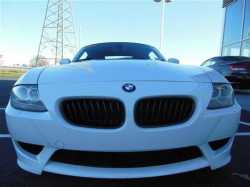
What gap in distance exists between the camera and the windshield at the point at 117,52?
3.17 metres

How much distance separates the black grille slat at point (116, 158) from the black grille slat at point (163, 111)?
0.20m

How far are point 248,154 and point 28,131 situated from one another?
7.14ft

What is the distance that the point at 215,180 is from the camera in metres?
1.80

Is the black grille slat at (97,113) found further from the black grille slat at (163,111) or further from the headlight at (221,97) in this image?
the headlight at (221,97)

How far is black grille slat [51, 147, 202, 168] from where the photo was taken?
1503 mm

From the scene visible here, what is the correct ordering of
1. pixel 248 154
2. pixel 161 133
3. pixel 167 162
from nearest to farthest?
pixel 161 133 < pixel 167 162 < pixel 248 154

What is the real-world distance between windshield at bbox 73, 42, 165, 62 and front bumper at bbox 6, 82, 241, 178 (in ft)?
5.47

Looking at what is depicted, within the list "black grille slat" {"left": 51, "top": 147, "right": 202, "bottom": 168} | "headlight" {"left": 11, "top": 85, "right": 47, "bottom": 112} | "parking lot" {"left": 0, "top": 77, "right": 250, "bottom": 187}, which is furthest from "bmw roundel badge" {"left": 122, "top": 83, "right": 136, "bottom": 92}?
"parking lot" {"left": 0, "top": 77, "right": 250, "bottom": 187}

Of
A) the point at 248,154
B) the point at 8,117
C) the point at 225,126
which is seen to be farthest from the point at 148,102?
the point at 248,154

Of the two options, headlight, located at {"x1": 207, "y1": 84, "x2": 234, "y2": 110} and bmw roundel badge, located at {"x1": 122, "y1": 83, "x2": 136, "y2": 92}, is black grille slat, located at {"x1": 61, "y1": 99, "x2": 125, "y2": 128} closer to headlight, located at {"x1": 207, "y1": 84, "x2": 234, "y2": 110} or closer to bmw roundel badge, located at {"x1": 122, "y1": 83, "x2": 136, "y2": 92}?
bmw roundel badge, located at {"x1": 122, "y1": 83, "x2": 136, "y2": 92}

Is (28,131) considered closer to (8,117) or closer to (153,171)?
(8,117)

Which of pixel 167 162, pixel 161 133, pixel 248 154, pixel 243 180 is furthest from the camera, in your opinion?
pixel 248 154

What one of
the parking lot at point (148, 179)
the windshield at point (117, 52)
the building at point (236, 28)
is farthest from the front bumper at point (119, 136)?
the building at point (236, 28)

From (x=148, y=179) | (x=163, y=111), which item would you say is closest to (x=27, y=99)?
(x=163, y=111)
